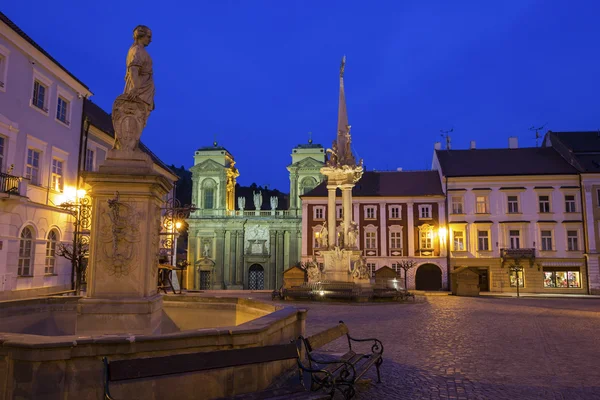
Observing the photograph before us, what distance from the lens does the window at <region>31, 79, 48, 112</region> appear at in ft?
70.9

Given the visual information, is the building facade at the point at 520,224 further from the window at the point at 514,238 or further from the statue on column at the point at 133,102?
the statue on column at the point at 133,102

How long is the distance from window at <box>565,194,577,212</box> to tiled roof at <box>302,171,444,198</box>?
1021 cm

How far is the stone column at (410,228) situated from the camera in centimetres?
4334

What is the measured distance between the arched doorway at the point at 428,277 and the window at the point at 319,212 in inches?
400

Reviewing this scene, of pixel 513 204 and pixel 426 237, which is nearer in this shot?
pixel 513 204

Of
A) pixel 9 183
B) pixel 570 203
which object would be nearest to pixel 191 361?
pixel 9 183

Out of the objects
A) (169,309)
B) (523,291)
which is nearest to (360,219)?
(523,291)

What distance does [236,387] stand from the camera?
5.54 metres

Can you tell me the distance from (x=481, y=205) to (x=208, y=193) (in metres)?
30.7

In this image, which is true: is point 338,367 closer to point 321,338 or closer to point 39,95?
point 321,338

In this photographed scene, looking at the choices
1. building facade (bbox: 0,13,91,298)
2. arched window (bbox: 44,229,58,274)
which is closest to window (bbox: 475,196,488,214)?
building facade (bbox: 0,13,91,298)

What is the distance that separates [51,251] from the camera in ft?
74.7

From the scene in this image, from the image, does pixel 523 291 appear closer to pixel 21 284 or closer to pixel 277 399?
pixel 21 284

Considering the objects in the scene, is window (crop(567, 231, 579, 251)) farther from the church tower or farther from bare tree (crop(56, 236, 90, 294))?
bare tree (crop(56, 236, 90, 294))
